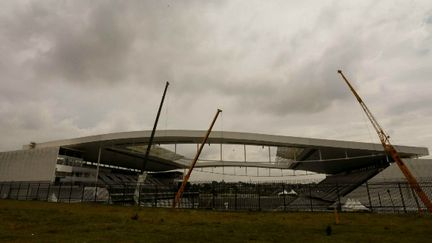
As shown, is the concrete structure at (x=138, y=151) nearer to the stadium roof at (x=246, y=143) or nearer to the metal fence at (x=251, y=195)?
the stadium roof at (x=246, y=143)

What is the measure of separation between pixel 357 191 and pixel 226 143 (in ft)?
73.5

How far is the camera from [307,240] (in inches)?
443

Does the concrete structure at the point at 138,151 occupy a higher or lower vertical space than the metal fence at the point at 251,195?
higher

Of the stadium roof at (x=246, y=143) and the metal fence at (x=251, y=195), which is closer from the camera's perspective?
the metal fence at (x=251, y=195)

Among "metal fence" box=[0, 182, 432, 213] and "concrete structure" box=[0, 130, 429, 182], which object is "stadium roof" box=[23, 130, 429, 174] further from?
"metal fence" box=[0, 182, 432, 213]

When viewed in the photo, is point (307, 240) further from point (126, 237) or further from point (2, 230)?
point (2, 230)

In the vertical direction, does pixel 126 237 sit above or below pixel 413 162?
below

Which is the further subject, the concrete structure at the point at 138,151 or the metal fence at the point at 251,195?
the concrete structure at the point at 138,151

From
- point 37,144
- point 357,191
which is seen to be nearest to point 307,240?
point 357,191

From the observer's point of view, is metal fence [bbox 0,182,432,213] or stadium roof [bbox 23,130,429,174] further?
stadium roof [bbox 23,130,429,174]

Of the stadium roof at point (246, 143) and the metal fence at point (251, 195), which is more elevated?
the stadium roof at point (246, 143)

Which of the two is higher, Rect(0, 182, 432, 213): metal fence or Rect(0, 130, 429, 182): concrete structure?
Rect(0, 130, 429, 182): concrete structure

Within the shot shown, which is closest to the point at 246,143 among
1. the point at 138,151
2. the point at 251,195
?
the point at 251,195

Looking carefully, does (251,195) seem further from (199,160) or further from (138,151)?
(138,151)
